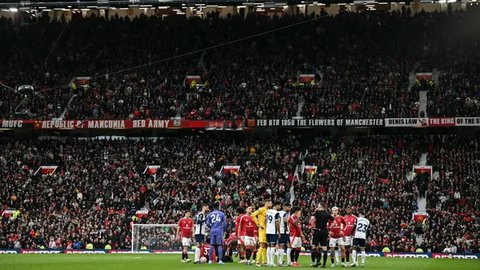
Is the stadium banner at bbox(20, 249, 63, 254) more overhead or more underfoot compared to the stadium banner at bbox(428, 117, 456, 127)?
more underfoot

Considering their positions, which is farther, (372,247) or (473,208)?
(473,208)

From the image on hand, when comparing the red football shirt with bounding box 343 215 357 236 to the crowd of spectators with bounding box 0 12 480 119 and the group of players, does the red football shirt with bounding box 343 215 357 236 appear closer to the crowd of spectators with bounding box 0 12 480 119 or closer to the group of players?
the group of players

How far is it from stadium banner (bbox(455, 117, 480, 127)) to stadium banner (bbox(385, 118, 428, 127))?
1974mm

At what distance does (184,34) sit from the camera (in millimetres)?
68750

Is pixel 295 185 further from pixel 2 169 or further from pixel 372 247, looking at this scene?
pixel 2 169

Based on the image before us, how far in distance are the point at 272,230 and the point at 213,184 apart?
83.7ft

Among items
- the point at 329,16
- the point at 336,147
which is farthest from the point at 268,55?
the point at 336,147

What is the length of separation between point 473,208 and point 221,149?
17.5 meters

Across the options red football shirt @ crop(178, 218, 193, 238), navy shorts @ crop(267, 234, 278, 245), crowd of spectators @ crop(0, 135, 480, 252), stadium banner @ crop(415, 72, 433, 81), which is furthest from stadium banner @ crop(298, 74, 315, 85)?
navy shorts @ crop(267, 234, 278, 245)

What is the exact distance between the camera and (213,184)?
187 ft

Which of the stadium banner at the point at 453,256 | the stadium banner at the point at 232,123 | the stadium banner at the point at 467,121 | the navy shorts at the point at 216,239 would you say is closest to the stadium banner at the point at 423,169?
the stadium banner at the point at 232,123

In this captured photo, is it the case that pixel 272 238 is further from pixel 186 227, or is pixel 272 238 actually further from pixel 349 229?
pixel 186 227

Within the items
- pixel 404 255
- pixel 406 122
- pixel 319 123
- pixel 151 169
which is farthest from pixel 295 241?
pixel 151 169

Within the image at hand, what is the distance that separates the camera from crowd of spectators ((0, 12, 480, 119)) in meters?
60.4
